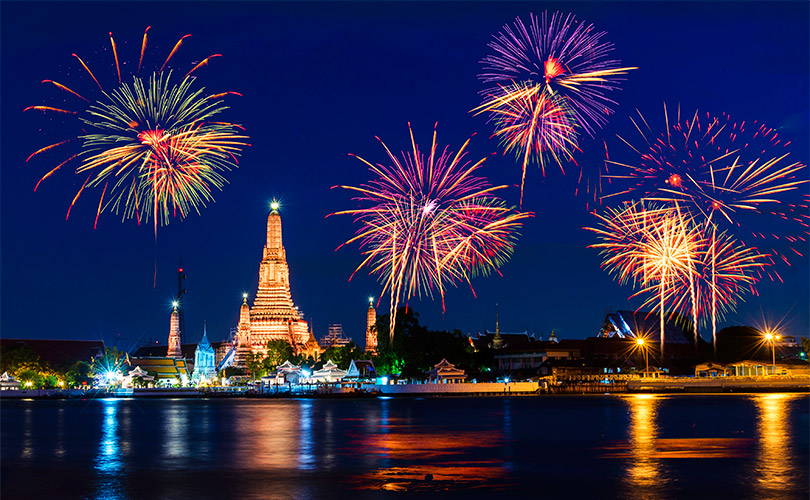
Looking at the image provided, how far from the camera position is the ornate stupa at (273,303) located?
447 ft

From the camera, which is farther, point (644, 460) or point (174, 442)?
point (174, 442)

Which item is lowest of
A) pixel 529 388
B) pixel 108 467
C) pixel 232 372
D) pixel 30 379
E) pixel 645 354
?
pixel 529 388

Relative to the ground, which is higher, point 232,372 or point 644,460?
point 644,460

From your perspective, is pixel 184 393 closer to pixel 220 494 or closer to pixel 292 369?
pixel 292 369

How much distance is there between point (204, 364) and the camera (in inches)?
5733

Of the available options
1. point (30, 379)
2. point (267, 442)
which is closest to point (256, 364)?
point (30, 379)

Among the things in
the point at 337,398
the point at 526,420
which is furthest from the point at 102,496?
the point at 337,398

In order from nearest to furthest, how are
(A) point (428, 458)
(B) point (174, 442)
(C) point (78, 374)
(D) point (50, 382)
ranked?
(A) point (428, 458)
(B) point (174, 442)
(D) point (50, 382)
(C) point (78, 374)

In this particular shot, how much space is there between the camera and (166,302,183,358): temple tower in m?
163

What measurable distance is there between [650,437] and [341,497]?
2045 centimetres

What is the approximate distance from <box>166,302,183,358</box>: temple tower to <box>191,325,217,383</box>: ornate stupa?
11.7 m

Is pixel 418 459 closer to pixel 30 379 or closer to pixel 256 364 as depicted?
pixel 256 364

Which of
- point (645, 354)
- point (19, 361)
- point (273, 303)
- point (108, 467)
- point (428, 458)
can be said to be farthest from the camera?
point (273, 303)

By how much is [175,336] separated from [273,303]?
35352 millimetres
